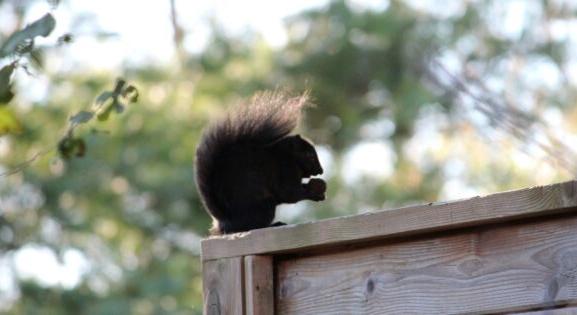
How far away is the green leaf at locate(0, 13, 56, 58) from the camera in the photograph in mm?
2428

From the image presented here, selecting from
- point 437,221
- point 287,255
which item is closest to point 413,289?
point 437,221

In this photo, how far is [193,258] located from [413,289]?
11.1 metres

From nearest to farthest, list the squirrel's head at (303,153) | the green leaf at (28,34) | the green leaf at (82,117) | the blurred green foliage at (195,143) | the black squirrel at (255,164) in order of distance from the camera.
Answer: the green leaf at (28,34) < the green leaf at (82,117) < the black squirrel at (255,164) < the squirrel's head at (303,153) < the blurred green foliage at (195,143)

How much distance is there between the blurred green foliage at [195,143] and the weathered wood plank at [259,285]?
30.4 feet

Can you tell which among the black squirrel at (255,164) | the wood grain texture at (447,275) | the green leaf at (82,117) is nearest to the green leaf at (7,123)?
the green leaf at (82,117)

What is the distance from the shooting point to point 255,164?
3.51 meters

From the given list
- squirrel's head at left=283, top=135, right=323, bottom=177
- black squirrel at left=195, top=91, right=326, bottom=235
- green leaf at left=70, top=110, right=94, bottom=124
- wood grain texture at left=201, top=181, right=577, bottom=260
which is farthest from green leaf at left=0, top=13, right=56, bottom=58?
squirrel's head at left=283, top=135, right=323, bottom=177

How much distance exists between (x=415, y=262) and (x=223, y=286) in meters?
0.48

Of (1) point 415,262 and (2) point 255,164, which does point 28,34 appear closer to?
(1) point 415,262

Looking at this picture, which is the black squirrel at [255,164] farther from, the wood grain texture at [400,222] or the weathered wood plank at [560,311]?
the weathered wood plank at [560,311]

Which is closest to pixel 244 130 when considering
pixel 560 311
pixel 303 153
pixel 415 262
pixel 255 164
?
pixel 255 164

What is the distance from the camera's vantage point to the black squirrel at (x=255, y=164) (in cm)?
338

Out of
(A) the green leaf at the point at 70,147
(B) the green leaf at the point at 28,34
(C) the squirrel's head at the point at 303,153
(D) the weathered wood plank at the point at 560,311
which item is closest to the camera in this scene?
(D) the weathered wood plank at the point at 560,311

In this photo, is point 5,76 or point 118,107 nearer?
point 5,76
